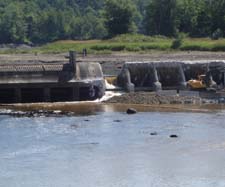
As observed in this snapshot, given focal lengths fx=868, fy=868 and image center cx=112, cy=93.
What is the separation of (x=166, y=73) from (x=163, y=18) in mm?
48962

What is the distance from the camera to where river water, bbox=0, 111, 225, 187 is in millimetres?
39469

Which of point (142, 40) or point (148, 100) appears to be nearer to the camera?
point (148, 100)

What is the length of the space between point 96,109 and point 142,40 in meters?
46.3

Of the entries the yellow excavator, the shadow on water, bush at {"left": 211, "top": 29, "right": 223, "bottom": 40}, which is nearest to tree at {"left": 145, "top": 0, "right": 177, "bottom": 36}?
bush at {"left": 211, "top": 29, "right": 223, "bottom": 40}

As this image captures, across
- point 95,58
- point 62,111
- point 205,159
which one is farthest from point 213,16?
point 205,159

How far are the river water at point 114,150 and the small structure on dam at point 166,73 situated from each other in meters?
13.2

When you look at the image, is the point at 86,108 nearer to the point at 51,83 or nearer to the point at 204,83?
the point at 51,83

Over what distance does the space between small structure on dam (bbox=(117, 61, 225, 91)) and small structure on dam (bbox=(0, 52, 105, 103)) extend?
393 cm

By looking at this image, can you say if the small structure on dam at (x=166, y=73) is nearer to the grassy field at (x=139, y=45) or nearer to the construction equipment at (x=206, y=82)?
the construction equipment at (x=206, y=82)

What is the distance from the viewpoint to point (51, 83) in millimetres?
69938

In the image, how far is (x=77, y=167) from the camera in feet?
138

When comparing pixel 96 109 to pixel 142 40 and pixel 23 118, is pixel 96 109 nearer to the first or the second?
pixel 23 118

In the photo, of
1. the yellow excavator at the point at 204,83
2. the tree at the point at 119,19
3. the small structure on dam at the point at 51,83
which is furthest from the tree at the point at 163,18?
the small structure on dam at the point at 51,83

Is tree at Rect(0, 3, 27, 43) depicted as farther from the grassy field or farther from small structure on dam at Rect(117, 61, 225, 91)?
small structure on dam at Rect(117, 61, 225, 91)
